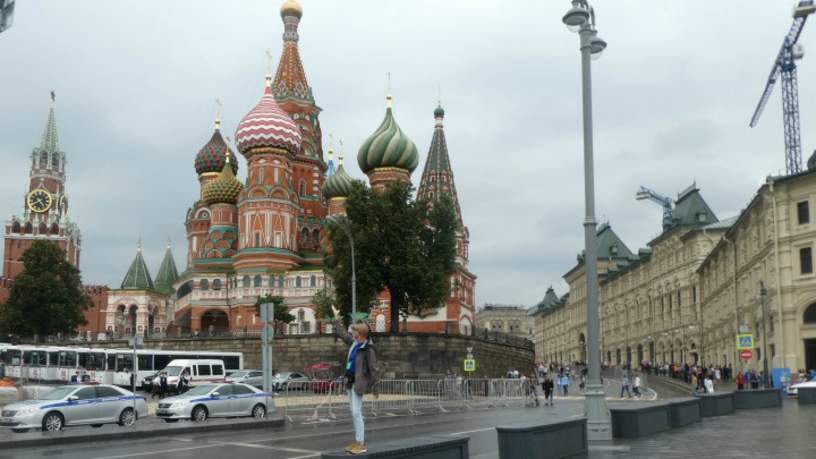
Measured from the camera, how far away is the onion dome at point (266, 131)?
75438mm

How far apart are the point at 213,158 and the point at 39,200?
169 ft

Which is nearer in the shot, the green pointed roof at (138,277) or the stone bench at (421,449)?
the stone bench at (421,449)

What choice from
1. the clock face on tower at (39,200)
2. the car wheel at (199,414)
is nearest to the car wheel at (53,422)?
the car wheel at (199,414)

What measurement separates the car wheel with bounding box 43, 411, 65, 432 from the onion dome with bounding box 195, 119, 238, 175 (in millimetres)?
71280

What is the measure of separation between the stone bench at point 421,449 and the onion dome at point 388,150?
66452mm

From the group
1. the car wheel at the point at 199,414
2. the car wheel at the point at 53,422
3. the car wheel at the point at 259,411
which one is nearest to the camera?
the car wheel at the point at 53,422

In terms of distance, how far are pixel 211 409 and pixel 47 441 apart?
6.97 m

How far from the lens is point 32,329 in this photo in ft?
226

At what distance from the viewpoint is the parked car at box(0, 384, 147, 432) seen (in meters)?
21.5

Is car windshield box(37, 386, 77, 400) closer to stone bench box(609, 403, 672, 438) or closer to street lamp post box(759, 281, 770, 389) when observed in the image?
stone bench box(609, 403, 672, 438)

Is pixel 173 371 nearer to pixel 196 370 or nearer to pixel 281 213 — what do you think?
pixel 196 370

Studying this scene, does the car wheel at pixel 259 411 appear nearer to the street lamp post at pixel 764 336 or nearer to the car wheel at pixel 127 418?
the car wheel at pixel 127 418

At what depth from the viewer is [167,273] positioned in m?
111


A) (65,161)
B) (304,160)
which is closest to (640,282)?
(304,160)
